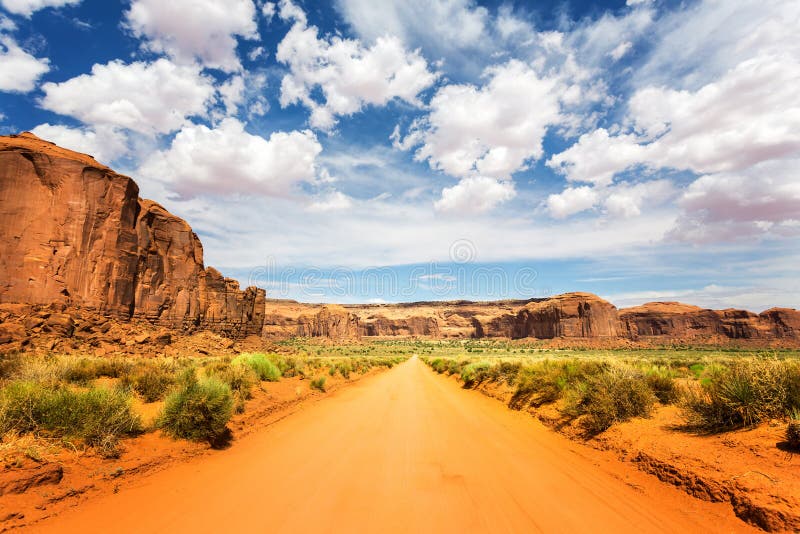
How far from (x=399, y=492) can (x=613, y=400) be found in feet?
20.3

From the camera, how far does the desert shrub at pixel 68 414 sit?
5590 millimetres

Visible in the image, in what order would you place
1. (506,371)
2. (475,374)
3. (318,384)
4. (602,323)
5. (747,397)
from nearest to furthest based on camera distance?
(747,397), (318,384), (506,371), (475,374), (602,323)

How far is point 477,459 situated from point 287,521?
150 inches

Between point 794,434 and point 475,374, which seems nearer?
point 794,434

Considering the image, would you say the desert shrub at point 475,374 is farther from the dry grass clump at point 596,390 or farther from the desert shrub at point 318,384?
the desert shrub at point 318,384

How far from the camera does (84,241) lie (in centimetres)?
3131

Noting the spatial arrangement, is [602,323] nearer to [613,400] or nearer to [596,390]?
[596,390]

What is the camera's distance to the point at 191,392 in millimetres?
8047

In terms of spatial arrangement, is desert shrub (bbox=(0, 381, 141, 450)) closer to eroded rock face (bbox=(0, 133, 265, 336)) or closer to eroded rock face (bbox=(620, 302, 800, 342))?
eroded rock face (bbox=(0, 133, 265, 336))

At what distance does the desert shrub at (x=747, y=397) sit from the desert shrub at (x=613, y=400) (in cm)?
139

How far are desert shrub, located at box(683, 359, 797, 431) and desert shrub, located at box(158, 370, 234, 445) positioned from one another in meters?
9.70

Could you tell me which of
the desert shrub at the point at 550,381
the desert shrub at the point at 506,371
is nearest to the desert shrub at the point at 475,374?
the desert shrub at the point at 506,371

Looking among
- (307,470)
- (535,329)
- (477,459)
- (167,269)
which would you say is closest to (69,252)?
(167,269)

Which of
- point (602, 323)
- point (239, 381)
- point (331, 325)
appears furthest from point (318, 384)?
point (331, 325)
